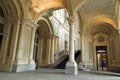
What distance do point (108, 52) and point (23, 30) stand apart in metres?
10.4

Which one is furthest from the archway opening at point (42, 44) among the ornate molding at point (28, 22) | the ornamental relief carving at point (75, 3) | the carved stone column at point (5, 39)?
the ornamental relief carving at point (75, 3)

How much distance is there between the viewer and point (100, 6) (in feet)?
36.1

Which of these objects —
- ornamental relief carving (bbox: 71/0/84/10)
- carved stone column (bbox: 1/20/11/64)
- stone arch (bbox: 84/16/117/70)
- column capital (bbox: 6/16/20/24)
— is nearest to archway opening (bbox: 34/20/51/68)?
stone arch (bbox: 84/16/117/70)

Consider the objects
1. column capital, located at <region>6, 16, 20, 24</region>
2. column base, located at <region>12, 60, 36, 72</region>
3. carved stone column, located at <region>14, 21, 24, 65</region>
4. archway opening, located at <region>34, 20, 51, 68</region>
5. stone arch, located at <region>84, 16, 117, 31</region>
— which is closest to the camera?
column base, located at <region>12, 60, 36, 72</region>

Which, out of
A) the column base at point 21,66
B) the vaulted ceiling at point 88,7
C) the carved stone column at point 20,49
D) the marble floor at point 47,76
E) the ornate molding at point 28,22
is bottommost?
the marble floor at point 47,76

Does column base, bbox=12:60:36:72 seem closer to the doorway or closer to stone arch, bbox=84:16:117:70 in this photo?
stone arch, bbox=84:16:117:70

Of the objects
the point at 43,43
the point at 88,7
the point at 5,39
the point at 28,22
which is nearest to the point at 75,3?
the point at 88,7

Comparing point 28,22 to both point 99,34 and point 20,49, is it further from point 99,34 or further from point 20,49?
point 99,34

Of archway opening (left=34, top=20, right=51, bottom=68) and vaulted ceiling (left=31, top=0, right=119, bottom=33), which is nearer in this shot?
vaulted ceiling (left=31, top=0, right=119, bottom=33)

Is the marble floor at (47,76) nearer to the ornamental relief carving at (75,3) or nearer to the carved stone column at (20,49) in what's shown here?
the carved stone column at (20,49)

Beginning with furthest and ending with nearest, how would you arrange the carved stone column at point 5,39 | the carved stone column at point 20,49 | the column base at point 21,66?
the carved stone column at point 5,39
the carved stone column at point 20,49
the column base at point 21,66

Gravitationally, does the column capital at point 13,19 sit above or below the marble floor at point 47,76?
above

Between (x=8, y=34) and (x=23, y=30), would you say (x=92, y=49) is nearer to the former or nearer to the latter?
(x=23, y=30)

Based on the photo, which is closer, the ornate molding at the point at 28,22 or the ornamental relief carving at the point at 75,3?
the ornamental relief carving at the point at 75,3
